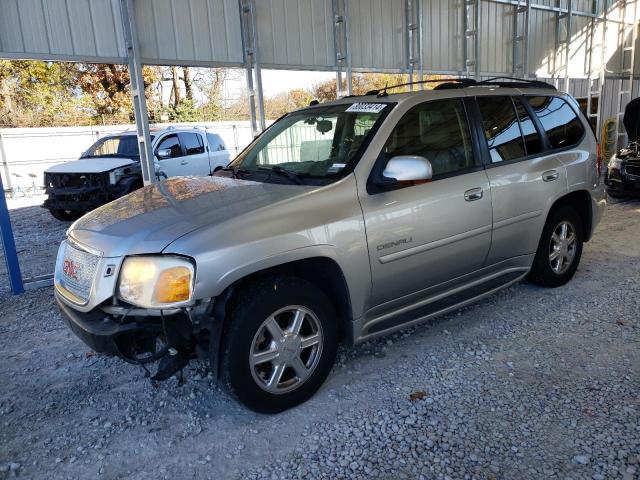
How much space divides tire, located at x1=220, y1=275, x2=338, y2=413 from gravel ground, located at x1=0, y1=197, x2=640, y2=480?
17 centimetres

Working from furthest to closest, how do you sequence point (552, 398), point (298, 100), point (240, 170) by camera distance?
point (298, 100) → point (240, 170) → point (552, 398)

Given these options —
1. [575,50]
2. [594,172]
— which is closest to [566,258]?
[594,172]

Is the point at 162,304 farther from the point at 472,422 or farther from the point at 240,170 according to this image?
the point at 472,422

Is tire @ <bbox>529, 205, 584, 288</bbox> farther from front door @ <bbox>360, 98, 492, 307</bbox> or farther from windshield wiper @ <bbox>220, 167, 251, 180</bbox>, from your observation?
windshield wiper @ <bbox>220, 167, 251, 180</bbox>

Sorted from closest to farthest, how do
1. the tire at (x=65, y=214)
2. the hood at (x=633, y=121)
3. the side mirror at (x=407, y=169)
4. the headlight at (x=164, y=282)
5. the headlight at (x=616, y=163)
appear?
the headlight at (x=164, y=282)
the side mirror at (x=407, y=169)
the headlight at (x=616, y=163)
the tire at (x=65, y=214)
the hood at (x=633, y=121)

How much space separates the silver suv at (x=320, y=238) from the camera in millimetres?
2574

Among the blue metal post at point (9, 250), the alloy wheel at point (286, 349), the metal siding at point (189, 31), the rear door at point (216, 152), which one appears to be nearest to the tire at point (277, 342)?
the alloy wheel at point (286, 349)

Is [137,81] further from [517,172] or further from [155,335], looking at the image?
[517,172]

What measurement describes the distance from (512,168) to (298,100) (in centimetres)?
2455

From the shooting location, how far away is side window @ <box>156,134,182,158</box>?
1041 centimetres

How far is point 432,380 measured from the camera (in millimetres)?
3219

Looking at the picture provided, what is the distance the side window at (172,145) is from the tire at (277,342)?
833 cm

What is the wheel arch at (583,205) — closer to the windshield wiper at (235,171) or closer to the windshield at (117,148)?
the windshield wiper at (235,171)

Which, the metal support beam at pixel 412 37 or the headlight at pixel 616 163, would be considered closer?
the headlight at pixel 616 163
